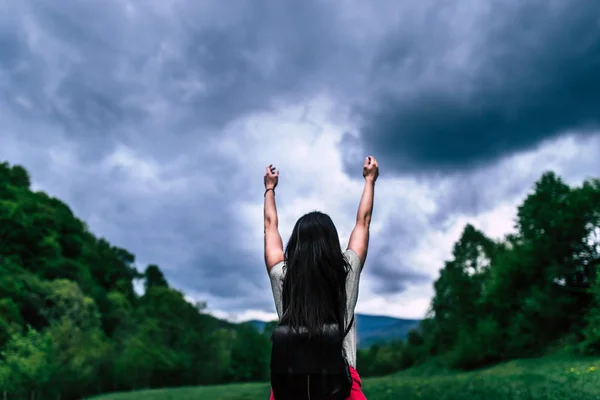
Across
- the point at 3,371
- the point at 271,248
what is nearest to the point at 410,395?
the point at 271,248

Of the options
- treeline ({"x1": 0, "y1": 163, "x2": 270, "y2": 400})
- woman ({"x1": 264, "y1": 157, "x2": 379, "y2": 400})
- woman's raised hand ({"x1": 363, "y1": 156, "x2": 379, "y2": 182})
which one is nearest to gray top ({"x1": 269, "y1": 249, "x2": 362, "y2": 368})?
woman ({"x1": 264, "y1": 157, "x2": 379, "y2": 400})

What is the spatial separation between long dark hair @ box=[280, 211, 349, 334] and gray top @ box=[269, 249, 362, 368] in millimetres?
68

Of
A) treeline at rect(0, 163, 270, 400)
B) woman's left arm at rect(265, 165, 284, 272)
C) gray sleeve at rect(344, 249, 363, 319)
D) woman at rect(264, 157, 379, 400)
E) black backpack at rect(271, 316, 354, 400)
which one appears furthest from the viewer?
treeline at rect(0, 163, 270, 400)

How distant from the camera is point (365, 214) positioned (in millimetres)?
3775

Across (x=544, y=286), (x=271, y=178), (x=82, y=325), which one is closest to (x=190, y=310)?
(x=82, y=325)

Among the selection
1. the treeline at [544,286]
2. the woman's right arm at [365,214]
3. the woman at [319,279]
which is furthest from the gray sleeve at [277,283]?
the treeline at [544,286]

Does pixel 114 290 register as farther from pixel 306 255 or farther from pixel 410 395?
pixel 306 255

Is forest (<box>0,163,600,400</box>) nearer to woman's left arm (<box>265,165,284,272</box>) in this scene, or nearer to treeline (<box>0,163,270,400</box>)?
treeline (<box>0,163,270,400</box>)

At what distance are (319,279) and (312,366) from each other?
0.49 meters

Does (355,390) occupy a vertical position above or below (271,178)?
below

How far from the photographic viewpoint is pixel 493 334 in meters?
58.2

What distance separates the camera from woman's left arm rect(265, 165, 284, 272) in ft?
12.0

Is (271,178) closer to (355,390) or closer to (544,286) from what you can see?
(355,390)

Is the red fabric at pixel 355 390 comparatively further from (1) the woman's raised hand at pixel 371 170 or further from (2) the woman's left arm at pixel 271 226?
(1) the woman's raised hand at pixel 371 170
